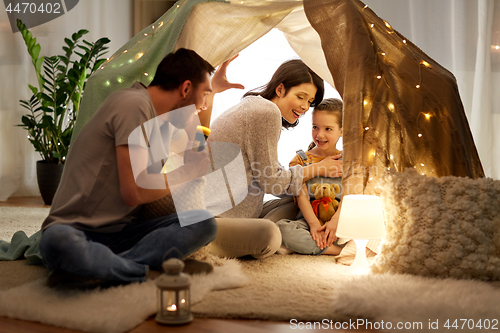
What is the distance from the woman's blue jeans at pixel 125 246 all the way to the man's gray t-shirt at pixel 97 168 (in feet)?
0.21

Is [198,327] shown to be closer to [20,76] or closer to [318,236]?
[318,236]

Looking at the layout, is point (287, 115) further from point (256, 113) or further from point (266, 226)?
point (266, 226)

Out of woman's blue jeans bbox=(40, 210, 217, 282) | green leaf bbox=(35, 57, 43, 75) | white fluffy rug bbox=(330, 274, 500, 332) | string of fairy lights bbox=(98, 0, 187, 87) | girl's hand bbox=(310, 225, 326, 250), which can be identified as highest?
green leaf bbox=(35, 57, 43, 75)

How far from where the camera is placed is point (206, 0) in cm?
202

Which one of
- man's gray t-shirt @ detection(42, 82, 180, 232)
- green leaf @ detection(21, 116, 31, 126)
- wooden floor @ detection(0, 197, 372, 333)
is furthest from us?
green leaf @ detection(21, 116, 31, 126)

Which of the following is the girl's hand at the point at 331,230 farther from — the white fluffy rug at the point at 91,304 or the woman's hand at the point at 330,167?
the white fluffy rug at the point at 91,304

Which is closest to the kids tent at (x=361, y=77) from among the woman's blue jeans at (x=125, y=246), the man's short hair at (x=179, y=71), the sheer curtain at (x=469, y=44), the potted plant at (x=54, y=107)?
the man's short hair at (x=179, y=71)

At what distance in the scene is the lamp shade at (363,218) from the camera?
1656mm

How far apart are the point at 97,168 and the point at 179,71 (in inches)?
16.7

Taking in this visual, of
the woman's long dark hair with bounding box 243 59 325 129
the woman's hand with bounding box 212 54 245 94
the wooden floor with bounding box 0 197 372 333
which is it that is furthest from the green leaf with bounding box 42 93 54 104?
the wooden floor with bounding box 0 197 372 333

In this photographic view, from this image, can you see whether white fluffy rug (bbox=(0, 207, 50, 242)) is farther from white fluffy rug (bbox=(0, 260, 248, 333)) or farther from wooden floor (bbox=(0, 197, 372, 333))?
wooden floor (bbox=(0, 197, 372, 333))

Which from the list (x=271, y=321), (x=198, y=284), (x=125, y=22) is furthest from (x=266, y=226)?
(x=125, y=22)

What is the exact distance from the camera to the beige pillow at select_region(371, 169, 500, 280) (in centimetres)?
153

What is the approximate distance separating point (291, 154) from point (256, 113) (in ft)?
5.77
